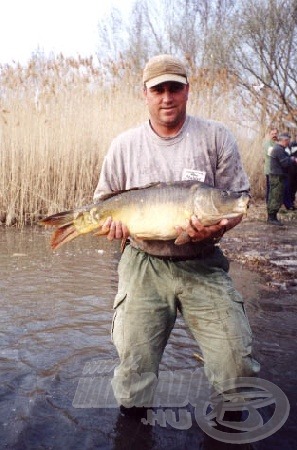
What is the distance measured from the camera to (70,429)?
104 inches

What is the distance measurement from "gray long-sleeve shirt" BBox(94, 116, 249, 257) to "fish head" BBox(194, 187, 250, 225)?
0.24 meters

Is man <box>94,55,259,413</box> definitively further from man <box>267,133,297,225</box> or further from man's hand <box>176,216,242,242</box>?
man <box>267,133,297,225</box>

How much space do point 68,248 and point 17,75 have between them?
11.1ft

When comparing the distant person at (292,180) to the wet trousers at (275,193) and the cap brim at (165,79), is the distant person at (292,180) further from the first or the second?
the cap brim at (165,79)

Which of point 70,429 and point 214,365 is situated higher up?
point 214,365

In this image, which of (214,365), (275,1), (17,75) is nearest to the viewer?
(214,365)

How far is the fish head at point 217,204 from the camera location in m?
2.52

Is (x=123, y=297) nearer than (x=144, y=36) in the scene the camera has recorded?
Yes

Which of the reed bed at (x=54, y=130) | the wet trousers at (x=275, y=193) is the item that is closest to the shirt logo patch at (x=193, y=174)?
the reed bed at (x=54, y=130)

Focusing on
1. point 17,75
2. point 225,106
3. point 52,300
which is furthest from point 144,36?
point 52,300

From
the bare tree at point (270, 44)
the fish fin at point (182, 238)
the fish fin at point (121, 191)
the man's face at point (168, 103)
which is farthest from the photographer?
the bare tree at point (270, 44)

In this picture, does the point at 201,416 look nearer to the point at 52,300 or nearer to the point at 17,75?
the point at 52,300

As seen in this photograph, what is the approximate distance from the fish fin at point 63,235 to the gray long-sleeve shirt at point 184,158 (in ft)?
0.84

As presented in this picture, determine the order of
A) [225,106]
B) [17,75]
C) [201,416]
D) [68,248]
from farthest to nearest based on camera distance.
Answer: [225,106], [17,75], [68,248], [201,416]
